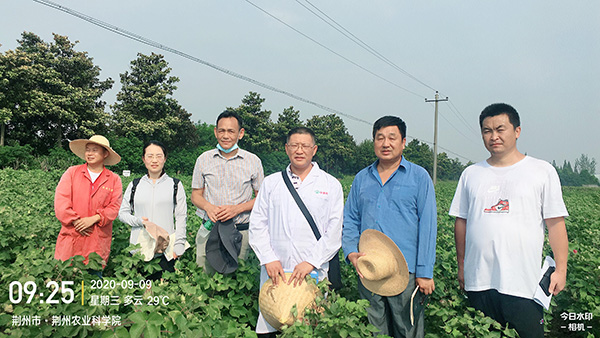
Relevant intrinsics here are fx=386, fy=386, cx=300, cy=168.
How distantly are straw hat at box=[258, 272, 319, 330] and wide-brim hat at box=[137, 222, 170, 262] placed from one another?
1304 mm

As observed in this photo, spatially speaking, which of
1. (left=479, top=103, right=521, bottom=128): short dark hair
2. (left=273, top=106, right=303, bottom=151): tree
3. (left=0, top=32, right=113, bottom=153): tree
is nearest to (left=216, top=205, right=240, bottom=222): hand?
(left=479, top=103, right=521, bottom=128): short dark hair

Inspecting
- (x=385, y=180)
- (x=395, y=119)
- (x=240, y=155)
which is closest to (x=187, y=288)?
(x=240, y=155)

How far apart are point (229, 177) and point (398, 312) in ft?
5.87

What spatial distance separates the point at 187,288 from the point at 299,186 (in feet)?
3.50

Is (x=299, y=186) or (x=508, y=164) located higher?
(x=508, y=164)

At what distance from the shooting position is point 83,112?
31469mm

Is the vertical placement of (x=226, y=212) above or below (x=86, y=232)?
above

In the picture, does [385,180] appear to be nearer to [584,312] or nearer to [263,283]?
[263,283]

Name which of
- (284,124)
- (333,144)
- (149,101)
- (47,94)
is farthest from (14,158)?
(333,144)

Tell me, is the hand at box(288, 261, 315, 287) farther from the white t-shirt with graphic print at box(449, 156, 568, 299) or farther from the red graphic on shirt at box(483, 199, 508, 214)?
the red graphic on shirt at box(483, 199, 508, 214)

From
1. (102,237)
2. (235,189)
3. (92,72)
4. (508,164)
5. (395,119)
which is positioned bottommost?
(102,237)

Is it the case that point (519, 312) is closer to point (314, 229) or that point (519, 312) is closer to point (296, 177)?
point (314, 229)

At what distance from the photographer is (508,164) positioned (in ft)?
8.43

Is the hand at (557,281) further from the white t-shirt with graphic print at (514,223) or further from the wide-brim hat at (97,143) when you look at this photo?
the wide-brim hat at (97,143)
